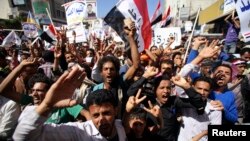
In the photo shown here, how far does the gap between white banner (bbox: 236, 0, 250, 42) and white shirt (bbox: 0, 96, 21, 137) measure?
3.07 metres

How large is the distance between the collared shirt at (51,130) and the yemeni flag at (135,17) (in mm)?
2379

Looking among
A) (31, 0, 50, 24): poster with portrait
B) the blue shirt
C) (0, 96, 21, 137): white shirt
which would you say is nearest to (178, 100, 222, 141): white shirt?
the blue shirt

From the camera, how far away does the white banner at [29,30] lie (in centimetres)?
1121

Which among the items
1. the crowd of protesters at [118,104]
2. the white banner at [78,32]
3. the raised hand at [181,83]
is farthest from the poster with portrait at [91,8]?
the raised hand at [181,83]

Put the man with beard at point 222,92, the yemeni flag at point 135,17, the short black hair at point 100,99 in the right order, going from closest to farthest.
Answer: the short black hair at point 100,99, the man with beard at point 222,92, the yemeni flag at point 135,17

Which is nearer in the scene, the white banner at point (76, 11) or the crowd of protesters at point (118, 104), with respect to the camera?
the crowd of protesters at point (118, 104)

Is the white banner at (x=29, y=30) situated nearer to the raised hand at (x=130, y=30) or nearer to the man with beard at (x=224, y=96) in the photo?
the raised hand at (x=130, y=30)

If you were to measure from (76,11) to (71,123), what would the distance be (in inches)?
253

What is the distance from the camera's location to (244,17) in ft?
13.5

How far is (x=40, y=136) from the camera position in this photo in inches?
68.2

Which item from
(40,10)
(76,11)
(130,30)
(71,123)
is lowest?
(71,123)

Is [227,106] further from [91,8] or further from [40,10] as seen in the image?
[40,10]

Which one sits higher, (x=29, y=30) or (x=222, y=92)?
(x=29, y=30)

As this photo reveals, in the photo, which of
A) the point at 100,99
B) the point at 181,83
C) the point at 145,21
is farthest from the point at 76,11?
the point at 100,99
